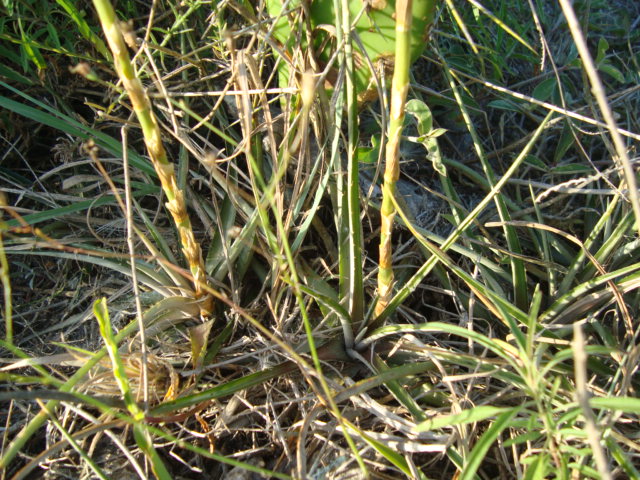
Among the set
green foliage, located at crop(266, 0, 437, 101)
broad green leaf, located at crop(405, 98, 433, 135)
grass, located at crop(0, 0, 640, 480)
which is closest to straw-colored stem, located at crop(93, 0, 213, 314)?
grass, located at crop(0, 0, 640, 480)

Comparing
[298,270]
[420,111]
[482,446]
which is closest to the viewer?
[482,446]

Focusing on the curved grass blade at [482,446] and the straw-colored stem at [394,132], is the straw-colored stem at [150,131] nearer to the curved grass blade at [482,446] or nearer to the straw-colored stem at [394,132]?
the straw-colored stem at [394,132]

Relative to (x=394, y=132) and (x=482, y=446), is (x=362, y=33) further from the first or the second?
(x=482, y=446)

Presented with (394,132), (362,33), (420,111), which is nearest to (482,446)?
(394,132)

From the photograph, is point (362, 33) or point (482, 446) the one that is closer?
point (482, 446)

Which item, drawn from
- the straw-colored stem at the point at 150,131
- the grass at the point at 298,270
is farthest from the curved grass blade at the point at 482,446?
the straw-colored stem at the point at 150,131

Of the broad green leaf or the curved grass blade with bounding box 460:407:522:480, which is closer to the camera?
the curved grass blade with bounding box 460:407:522:480

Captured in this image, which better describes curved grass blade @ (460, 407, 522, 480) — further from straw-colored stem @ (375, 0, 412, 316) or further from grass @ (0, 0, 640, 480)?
straw-colored stem @ (375, 0, 412, 316)
